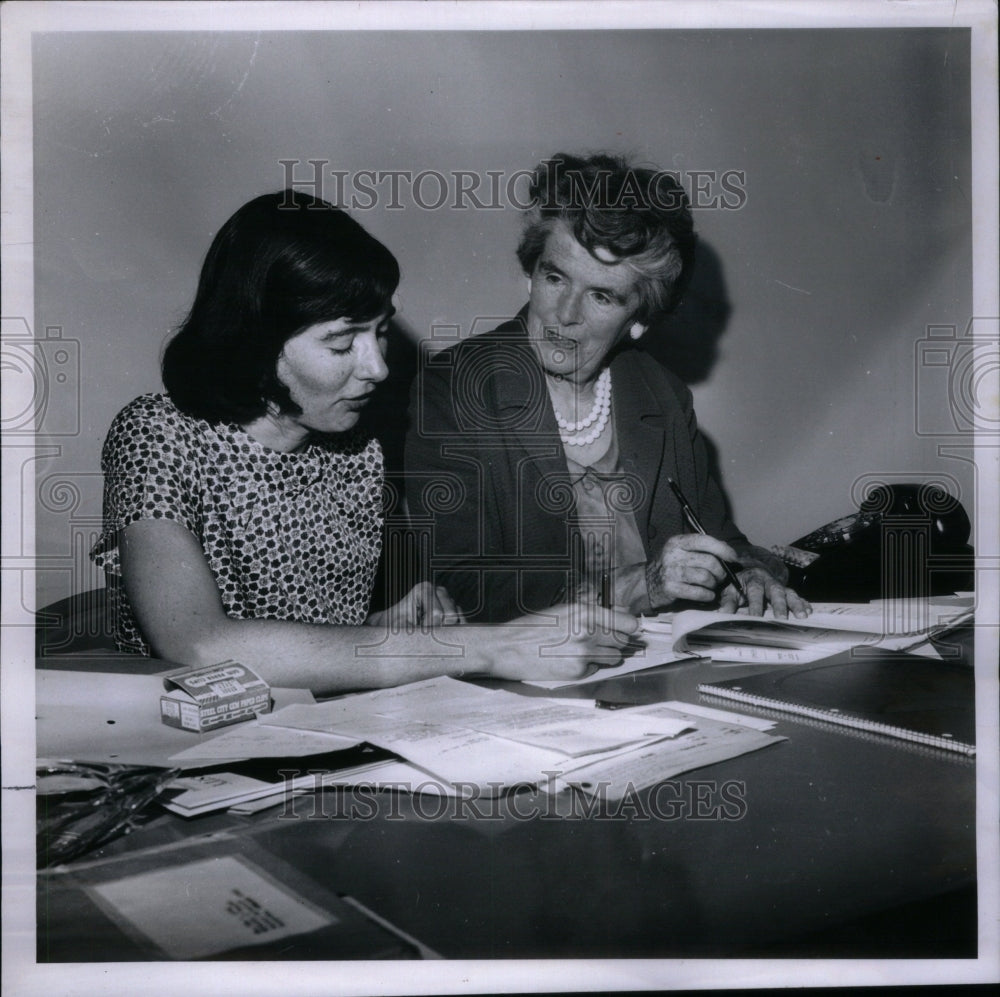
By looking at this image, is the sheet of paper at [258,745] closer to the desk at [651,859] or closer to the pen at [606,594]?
the desk at [651,859]

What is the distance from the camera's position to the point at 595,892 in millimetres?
1395

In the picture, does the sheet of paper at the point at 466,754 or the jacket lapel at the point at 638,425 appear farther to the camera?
the jacket lapel at the point at 638,425

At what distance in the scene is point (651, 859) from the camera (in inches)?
55.4

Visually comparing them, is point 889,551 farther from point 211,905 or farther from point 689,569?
point 211,905

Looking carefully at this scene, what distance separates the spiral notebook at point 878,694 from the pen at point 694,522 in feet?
0.62

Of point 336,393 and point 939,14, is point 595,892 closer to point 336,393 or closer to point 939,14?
point 336,393

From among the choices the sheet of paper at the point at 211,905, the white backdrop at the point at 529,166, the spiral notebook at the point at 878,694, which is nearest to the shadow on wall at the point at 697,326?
the white backdrop at the point at 529,166

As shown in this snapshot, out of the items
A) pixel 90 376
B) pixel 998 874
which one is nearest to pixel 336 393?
pixel 90 376

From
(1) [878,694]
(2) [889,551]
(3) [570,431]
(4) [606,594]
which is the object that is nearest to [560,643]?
(4) [606,594]

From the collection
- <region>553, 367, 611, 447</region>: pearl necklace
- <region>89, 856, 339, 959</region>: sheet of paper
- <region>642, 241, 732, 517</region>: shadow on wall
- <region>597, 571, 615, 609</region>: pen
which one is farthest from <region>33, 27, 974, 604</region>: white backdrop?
<region>89, 856, 339, 959</region>: sheet of paper

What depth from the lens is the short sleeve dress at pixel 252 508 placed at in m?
1.56

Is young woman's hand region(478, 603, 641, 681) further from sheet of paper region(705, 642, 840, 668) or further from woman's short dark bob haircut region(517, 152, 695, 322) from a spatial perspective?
woman's short dark bob haircut region(517, 152, 695, 322)

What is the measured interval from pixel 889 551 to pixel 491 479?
0.68 meters

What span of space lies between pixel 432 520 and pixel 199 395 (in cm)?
42
